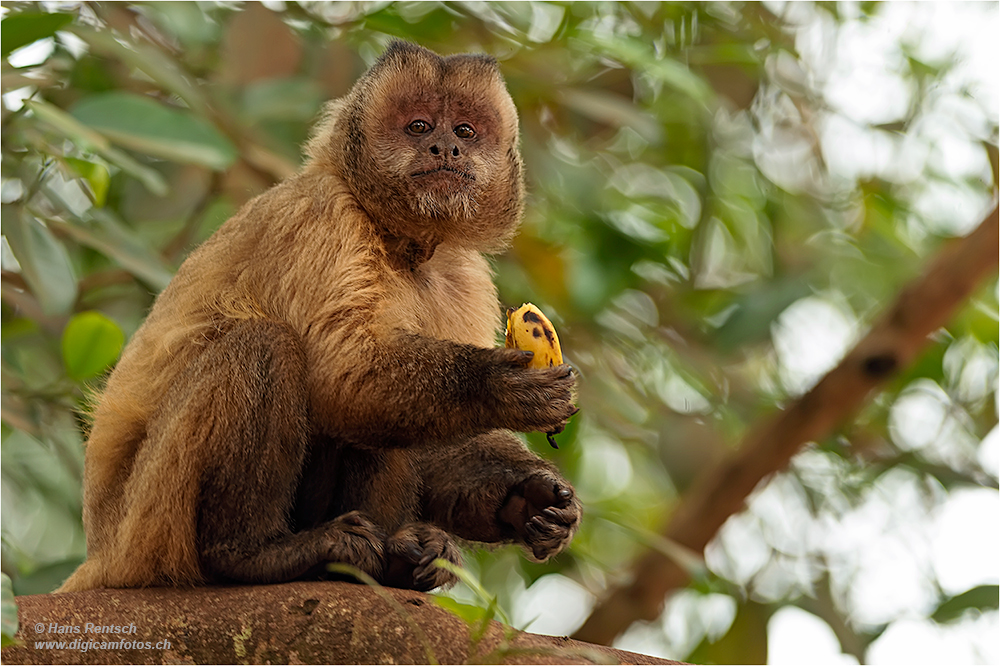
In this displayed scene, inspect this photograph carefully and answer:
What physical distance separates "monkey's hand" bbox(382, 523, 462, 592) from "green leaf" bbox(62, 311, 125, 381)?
186cm

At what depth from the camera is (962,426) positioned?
797cm

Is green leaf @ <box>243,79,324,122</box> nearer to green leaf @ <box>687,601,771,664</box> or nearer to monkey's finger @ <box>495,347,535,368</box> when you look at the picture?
monkey's finger @ <box>495,347,535,368</box>

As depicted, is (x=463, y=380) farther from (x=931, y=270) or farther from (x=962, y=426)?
(x=962, y=426)

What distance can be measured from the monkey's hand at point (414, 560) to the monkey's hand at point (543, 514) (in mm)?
390

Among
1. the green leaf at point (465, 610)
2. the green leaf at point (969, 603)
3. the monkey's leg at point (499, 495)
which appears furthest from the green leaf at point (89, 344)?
the green leaf at point (969, 603)

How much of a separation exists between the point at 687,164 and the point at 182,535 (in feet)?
17.2

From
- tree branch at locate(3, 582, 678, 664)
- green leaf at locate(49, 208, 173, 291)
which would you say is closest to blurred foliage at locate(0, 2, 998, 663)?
green leaf at locate(49, 208, 173, 291)

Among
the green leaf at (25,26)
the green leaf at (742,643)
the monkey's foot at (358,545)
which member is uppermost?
the green leaf at (25,26)

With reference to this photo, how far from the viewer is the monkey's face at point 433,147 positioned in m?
4.54

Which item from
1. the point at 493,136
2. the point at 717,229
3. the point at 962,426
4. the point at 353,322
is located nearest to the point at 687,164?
the point at 717,229

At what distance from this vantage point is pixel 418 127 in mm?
4680

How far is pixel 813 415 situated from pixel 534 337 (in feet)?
10.7

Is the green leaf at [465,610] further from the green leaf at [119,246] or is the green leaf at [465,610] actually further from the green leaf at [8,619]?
the green leaf at [119,246]

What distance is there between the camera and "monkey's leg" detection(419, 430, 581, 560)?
4441 millimetres
